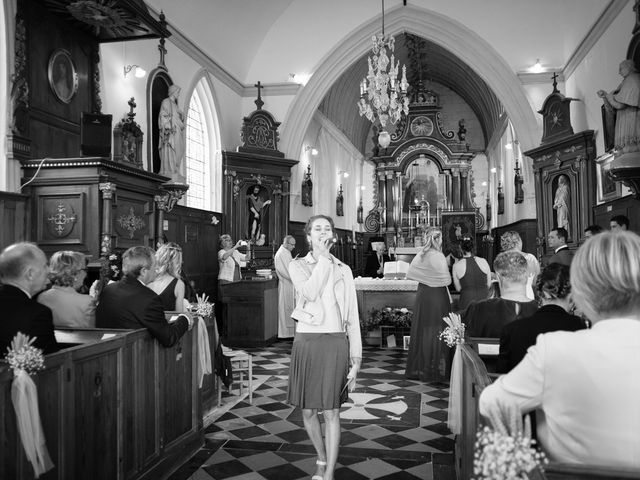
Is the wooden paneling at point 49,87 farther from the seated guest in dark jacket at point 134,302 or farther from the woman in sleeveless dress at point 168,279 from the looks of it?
the seated guest in dark jacket at point 134,302

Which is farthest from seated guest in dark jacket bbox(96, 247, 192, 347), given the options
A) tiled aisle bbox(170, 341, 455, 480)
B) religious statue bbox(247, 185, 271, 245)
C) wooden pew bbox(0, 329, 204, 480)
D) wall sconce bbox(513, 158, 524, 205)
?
wall sconce bbox(513, 158, 524, 205)

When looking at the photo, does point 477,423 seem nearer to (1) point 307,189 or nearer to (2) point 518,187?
(1) point 307,189

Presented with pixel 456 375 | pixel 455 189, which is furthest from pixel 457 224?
pixel 456 375

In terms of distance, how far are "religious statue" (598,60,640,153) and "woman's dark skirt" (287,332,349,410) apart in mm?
5005

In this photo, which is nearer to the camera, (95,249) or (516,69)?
(95,249)

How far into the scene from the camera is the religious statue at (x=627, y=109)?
6.81 m

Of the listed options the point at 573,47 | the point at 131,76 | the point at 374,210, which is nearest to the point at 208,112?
the point at 131,76

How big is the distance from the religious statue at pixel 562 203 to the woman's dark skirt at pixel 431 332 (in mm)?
4587

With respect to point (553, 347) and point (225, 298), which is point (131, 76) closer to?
point (225, 298)

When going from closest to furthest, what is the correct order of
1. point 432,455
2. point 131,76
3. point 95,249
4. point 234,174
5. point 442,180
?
point 432,455
point 95,249
point 131,76
point 234,174
point 442,180

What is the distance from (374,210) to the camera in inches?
909

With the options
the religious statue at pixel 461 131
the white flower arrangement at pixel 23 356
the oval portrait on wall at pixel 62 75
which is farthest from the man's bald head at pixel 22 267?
the religious statue at pixel 461 131

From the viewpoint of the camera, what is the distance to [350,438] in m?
4.81

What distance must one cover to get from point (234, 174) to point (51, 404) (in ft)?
30.8
